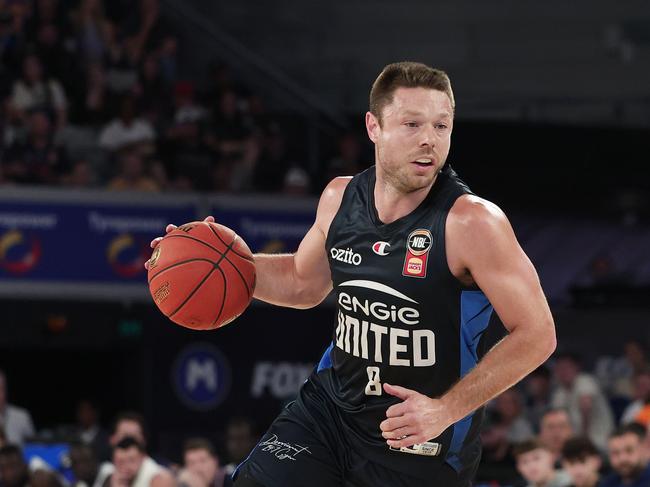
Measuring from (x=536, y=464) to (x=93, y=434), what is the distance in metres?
5.28

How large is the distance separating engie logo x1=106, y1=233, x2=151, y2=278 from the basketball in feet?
27.8

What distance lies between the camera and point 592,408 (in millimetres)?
11922

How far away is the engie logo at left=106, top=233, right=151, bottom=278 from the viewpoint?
44.0 feet

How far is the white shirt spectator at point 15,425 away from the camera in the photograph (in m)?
12.1

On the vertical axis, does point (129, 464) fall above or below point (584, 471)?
below

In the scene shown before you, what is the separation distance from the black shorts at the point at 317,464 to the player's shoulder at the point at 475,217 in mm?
889

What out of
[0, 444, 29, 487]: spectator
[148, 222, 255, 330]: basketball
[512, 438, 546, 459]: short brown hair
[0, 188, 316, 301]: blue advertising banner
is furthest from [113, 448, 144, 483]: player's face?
[148, 222, 255, 330]: basketball

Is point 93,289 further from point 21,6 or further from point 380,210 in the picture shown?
point 380,210

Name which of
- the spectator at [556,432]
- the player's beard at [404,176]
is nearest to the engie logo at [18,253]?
the spectator at [556,432]

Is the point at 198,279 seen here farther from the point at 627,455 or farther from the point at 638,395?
the point at 638,395

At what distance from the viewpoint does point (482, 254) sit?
4297mm

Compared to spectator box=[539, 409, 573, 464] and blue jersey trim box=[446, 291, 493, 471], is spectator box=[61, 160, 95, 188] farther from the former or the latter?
blue jersey trim box=[446, 291, 493, 471]
